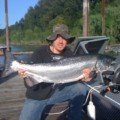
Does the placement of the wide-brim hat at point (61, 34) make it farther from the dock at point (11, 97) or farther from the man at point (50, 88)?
the dock at point (11, 97)

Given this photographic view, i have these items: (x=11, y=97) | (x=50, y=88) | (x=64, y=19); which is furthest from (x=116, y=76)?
(x=64, y=19)

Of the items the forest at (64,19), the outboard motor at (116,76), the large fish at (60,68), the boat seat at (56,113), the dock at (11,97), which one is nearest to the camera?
the large fish at (60,68)

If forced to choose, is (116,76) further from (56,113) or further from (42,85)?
(56,113)

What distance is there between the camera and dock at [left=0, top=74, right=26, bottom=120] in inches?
227

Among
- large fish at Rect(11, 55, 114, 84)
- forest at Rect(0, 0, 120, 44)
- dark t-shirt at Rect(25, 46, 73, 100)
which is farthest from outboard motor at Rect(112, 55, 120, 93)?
forest at Rect(0, 0, 120, 44)

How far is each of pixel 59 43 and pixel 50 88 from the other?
0.51 meters

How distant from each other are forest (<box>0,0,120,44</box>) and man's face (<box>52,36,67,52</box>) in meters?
31.4

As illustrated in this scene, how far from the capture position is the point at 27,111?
13.2ft

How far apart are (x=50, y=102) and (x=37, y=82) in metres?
0.38

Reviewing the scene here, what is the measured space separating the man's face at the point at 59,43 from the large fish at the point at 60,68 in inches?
15.8

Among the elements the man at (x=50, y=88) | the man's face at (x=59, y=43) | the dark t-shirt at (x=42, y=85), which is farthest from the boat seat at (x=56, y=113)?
the man's face at (x=59, y=43)

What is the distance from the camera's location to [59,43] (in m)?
4.14

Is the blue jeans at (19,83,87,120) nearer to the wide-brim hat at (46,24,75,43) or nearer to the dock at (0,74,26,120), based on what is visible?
the wide-brim hat at (46,24,75,43)

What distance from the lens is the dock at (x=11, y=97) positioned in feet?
18.9
